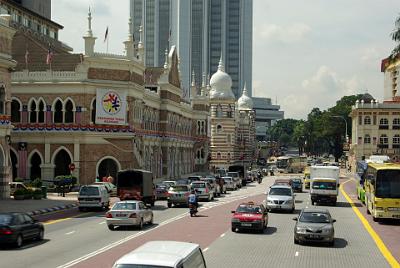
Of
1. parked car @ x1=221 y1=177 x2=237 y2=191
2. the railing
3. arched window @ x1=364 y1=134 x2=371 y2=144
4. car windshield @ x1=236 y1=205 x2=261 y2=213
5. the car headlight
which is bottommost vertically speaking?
parked car @ x1=221 y1=177 x2=237 y2=191

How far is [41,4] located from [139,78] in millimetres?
34049

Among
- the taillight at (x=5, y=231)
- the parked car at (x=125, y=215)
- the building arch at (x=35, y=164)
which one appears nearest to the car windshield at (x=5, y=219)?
the taillight at (x=5, y=231)

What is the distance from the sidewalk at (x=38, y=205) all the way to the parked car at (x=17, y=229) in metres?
11.3

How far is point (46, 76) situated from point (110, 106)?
5.93 meters

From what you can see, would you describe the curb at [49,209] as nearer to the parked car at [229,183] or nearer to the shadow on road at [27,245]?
the shadow on road at [27,245]

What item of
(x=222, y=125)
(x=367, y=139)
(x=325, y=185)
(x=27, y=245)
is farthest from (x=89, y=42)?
(x=367, y=139)

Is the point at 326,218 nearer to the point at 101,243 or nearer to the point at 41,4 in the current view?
the point at 101,243

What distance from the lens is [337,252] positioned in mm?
23859

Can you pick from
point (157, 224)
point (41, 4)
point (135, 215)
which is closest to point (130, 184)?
point (157, 224)

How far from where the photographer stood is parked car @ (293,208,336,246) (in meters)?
25.0

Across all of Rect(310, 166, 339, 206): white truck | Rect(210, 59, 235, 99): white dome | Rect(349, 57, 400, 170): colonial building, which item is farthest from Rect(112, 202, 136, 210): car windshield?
Rect(210, 59, 235, 99): white dome

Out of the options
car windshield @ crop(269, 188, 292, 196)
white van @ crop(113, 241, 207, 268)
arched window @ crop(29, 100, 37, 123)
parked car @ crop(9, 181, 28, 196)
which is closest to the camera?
white van @ crop(113, 241, 207, 268)

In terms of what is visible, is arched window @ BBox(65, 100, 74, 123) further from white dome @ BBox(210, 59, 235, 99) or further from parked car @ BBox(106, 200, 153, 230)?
white dome @ BBox(210, 59, 235, 99)

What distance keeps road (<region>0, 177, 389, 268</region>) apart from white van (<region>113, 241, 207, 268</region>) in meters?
8.05
